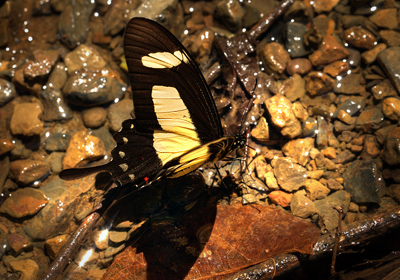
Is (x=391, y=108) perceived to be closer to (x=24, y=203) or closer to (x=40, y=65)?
(x=24, y=203)

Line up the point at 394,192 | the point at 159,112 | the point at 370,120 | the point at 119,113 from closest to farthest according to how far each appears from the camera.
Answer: the point at 159,112, the point at 394,192, the point at 370,120, the point at 119,113

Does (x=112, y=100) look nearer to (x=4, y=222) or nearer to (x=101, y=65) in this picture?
(x=101, y=65)

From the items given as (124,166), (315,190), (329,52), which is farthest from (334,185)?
(124,166)

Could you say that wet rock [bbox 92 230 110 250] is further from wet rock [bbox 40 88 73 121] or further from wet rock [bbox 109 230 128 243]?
wet rock [bbox 40 88 73 121]

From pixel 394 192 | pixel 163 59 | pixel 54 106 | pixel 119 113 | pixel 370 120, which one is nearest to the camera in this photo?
pixel 163 59

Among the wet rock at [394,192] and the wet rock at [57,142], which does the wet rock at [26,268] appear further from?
the wet rock at [394,192]

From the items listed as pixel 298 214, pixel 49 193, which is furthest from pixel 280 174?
pixel 49 193
